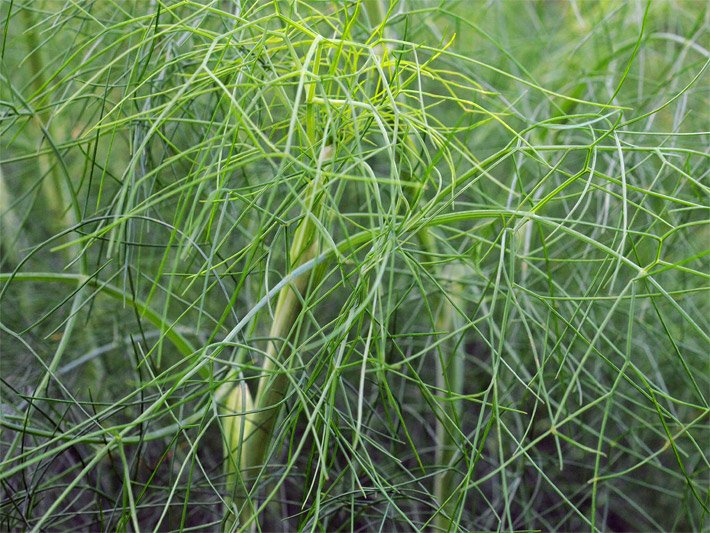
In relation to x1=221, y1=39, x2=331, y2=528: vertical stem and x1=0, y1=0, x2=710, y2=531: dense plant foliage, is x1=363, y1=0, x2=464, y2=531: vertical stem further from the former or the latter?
x1=221, y1=39, x2=331, y2=528: vertical stem

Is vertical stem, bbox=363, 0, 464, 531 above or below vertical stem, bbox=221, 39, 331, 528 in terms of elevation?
below

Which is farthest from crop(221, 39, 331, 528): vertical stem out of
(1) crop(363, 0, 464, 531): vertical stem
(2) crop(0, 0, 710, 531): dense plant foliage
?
(1) crop(363, 0, 464, 531): vertical stem

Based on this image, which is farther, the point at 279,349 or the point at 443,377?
the point at 443,377

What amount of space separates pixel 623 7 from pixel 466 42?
265 millimetres

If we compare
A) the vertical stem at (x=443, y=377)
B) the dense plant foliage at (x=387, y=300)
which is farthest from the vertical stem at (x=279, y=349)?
the vertical stem at (x=443, y=377)

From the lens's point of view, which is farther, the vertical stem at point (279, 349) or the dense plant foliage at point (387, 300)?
the dense plant foliage at point (387, 300)

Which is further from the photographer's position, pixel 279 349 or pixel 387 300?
pixel 387 300

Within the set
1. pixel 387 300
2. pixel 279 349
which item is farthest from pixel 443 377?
pixel 279 349

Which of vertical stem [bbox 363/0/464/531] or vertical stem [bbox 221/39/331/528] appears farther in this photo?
vertical stem [bbox 363/0/464/531]

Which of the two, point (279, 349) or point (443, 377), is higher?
point (279, 349)

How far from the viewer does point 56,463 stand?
0.64m

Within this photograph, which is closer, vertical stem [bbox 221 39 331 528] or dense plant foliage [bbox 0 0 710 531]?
vertical stem [bbox 221 39 331 528]

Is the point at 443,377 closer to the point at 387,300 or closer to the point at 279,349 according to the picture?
the point at 387,300

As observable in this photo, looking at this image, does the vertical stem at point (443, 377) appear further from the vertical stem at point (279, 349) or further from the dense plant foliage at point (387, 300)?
the vertical stem at point (279, 349)
